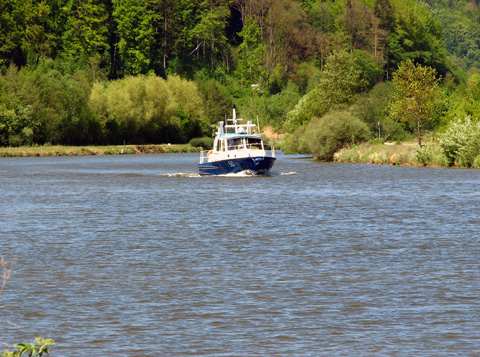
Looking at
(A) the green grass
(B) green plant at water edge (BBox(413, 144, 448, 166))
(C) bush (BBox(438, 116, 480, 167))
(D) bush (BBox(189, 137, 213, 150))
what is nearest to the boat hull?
(C) bush (BBox(438, 116, 480, 167))

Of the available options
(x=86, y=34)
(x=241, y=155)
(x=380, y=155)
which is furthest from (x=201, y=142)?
(x=241, y=155)

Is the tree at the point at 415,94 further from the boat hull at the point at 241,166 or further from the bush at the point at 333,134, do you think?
the boat hull at the point at 241,166

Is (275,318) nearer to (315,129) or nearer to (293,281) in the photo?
(293,281)

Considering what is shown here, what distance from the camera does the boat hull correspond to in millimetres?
76325

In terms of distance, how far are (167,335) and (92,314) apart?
2.67 meters

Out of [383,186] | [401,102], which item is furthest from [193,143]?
[383,186]

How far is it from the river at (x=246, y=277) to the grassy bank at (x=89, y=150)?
8688 centimetres

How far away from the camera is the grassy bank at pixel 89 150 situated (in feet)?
443

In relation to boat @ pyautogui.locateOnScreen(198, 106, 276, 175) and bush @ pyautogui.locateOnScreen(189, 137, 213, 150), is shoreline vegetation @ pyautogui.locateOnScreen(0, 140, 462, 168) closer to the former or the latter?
bush @ pyautogui.locateOnScreen(189, 137, 213, 150)

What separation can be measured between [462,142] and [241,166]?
23074 mm

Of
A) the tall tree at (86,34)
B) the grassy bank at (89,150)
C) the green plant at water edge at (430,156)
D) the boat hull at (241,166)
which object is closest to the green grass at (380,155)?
the green plant at water edge at (430,156)

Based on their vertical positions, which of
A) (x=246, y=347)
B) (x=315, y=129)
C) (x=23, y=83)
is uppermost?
(x=23, y=83)

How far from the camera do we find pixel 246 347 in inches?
619

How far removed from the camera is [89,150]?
486ft
